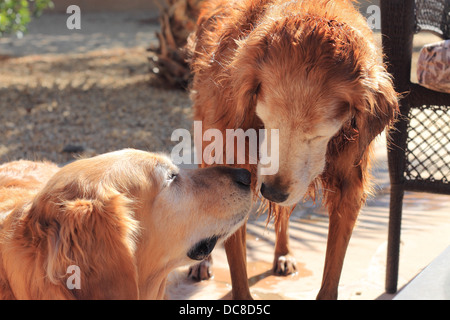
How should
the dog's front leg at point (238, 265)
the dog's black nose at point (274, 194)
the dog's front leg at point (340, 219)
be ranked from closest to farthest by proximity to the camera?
the dog's black nose at point (274, 194), the dog's front leg at point (340, 219), the dog's front leg at point (238, 265)

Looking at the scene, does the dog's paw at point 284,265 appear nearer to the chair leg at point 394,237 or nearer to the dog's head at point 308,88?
the chair leg at point 394,237

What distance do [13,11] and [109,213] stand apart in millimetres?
6359

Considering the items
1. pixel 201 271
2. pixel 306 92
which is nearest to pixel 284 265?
pixel 201 271

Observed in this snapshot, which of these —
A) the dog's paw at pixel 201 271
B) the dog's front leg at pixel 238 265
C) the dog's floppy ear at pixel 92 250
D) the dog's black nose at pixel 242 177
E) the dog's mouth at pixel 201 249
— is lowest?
the dog's paw at pixel 201 271

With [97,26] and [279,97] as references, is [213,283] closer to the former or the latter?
[279,97]

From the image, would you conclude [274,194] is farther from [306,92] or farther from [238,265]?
[238,265]

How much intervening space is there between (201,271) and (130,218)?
1.47m

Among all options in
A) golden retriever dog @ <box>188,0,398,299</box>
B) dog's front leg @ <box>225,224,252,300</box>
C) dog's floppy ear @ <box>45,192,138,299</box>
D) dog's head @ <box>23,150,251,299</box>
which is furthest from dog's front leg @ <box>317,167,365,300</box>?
dog's floppy ear @ <box>45,192,138,299</box>

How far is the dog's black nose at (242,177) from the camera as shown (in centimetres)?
246

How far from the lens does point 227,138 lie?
8.62 ft

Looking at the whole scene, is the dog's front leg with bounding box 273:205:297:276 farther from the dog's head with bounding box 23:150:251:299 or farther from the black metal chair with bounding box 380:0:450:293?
the dog's head with bounding box 23:150:251:299

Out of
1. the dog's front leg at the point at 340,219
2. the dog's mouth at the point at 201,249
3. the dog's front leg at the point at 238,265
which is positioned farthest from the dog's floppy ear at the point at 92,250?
the dog's front leg at the point at 340,219

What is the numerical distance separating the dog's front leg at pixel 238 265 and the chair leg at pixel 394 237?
862mm
